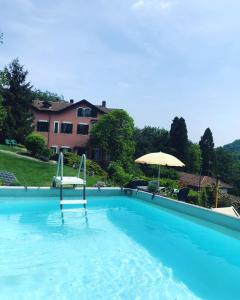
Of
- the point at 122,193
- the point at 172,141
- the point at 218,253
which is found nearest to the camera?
the point at 218,253

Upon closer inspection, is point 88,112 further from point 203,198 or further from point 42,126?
point 203,198

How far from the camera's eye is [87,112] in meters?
39.8

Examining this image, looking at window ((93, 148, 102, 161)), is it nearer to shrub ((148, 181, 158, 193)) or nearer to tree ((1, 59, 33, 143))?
tree ((1, 59, 33, 143))

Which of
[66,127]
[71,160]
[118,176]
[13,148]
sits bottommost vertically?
[118,176]

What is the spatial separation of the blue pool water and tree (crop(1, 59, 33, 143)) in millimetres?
22246

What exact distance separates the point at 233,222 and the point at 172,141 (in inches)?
1667

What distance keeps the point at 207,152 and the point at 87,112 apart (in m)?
29.0

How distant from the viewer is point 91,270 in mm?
7586

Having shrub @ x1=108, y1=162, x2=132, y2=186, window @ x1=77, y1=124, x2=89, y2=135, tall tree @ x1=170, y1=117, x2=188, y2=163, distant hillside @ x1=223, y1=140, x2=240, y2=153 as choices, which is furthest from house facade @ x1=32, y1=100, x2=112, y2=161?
distant hillside @ x1=223, y1=140, x2=240, y2=153

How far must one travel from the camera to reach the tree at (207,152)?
60.5 meters

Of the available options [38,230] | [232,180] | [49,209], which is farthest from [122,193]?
[232,180]

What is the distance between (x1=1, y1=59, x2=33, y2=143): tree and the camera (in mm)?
35094

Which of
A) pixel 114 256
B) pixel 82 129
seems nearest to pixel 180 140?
pixel 82 129

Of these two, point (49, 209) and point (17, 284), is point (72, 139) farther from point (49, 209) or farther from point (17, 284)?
point (17, 284)
